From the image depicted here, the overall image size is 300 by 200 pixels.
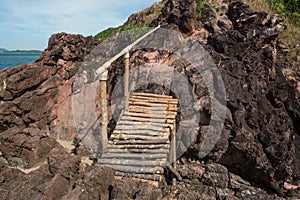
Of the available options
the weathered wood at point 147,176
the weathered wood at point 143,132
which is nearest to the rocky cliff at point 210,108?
the weathered wood at point 147,176

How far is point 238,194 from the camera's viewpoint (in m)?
7.45

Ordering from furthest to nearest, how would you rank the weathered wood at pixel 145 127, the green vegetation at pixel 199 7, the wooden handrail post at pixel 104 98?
the green vegetation at pixel 199 7, the weathered wood at pixel 145 127, the wooden handrail post at pixel 104 98

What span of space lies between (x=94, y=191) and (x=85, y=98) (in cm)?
764

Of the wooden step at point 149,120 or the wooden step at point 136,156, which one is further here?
the wooden step at point 149,120

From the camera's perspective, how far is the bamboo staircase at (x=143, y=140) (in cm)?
514

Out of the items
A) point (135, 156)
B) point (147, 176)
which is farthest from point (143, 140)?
point (147, 176)

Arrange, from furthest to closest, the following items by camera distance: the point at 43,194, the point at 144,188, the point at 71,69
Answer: the point at 71,69 < the point at 144,188 < the point at 43,194

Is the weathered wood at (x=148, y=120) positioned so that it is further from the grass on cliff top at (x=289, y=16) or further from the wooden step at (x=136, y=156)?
the grass on cliff top at (x=289, y=16)

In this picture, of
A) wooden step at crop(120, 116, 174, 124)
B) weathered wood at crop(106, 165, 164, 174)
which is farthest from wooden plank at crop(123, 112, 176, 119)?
weathered wood at crop(106, 165, 164, 174)

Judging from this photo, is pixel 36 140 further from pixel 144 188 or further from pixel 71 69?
pixel 144 188

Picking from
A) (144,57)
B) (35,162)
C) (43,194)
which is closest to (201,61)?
(144,57)

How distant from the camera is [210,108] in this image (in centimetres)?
807

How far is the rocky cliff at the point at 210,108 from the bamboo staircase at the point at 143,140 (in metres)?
0.86

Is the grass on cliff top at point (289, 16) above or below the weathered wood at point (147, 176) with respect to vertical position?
above
